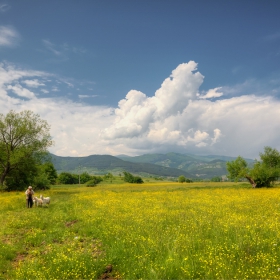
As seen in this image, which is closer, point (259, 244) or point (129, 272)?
point (129, 272)

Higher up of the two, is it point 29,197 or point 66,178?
point 29,197

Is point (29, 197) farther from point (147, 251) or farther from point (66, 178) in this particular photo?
point (66, 178)

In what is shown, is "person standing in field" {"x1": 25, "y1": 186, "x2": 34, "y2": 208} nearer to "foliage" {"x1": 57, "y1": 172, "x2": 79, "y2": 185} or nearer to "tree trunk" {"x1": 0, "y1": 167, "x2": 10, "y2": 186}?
"tree trunk" {"x1": 0, "y1": 167, "x2": 10, "y2": 186}

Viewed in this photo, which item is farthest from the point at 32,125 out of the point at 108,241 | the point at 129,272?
the point at 129,272

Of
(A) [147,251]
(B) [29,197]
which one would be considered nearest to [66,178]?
(B) [29,197]

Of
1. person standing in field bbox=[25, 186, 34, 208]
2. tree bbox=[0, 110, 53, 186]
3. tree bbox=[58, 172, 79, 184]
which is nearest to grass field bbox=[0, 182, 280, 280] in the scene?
person standing in field bbox=[25, 186, 34, 208]

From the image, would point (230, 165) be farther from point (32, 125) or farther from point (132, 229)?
point (132, 229)

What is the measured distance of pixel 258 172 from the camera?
188 ft

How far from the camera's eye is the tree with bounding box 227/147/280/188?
187 ft

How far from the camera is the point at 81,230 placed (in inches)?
505

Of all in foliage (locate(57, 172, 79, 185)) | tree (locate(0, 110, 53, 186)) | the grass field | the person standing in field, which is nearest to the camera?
the grass field

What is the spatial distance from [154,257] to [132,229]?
360 cm

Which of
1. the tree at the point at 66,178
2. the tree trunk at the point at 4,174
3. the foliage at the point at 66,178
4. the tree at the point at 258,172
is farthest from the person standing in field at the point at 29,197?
the tree at the point at 66,178

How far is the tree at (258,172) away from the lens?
57.0 meters
